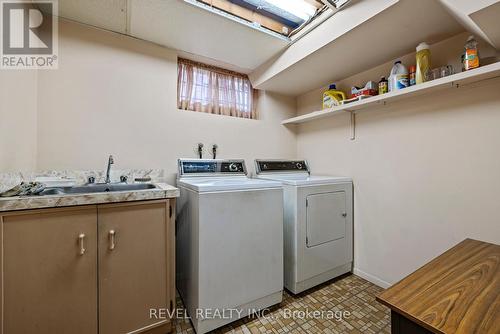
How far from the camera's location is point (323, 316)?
1596 mm

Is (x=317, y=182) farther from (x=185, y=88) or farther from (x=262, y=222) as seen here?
(x=185, y=88)

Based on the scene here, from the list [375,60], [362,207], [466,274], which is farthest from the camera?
[362,207]

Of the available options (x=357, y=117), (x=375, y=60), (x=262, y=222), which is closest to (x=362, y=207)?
(x=357, y=117)

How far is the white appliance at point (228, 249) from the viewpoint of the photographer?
1.37 meters

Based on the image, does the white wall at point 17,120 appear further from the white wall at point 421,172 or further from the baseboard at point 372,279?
the baseboard at point 372,279

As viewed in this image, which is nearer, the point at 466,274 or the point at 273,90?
the point at 466,274

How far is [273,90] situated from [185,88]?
115cm

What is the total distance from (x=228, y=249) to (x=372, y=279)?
1571 millimetres

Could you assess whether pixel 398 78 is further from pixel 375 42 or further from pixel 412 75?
pixel 375 42

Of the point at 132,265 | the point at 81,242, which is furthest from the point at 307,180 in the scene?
the point at 81,242

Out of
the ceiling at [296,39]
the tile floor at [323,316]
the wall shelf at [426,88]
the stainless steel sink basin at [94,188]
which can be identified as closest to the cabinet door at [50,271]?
the stainless steel sink basin at [94,188]

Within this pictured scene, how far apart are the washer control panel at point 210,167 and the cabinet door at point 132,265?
650mm

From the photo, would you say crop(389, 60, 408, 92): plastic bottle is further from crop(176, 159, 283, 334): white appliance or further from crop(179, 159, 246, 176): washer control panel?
crop(179, 159, 246, 176): washer control panel

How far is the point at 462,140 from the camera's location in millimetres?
1495
